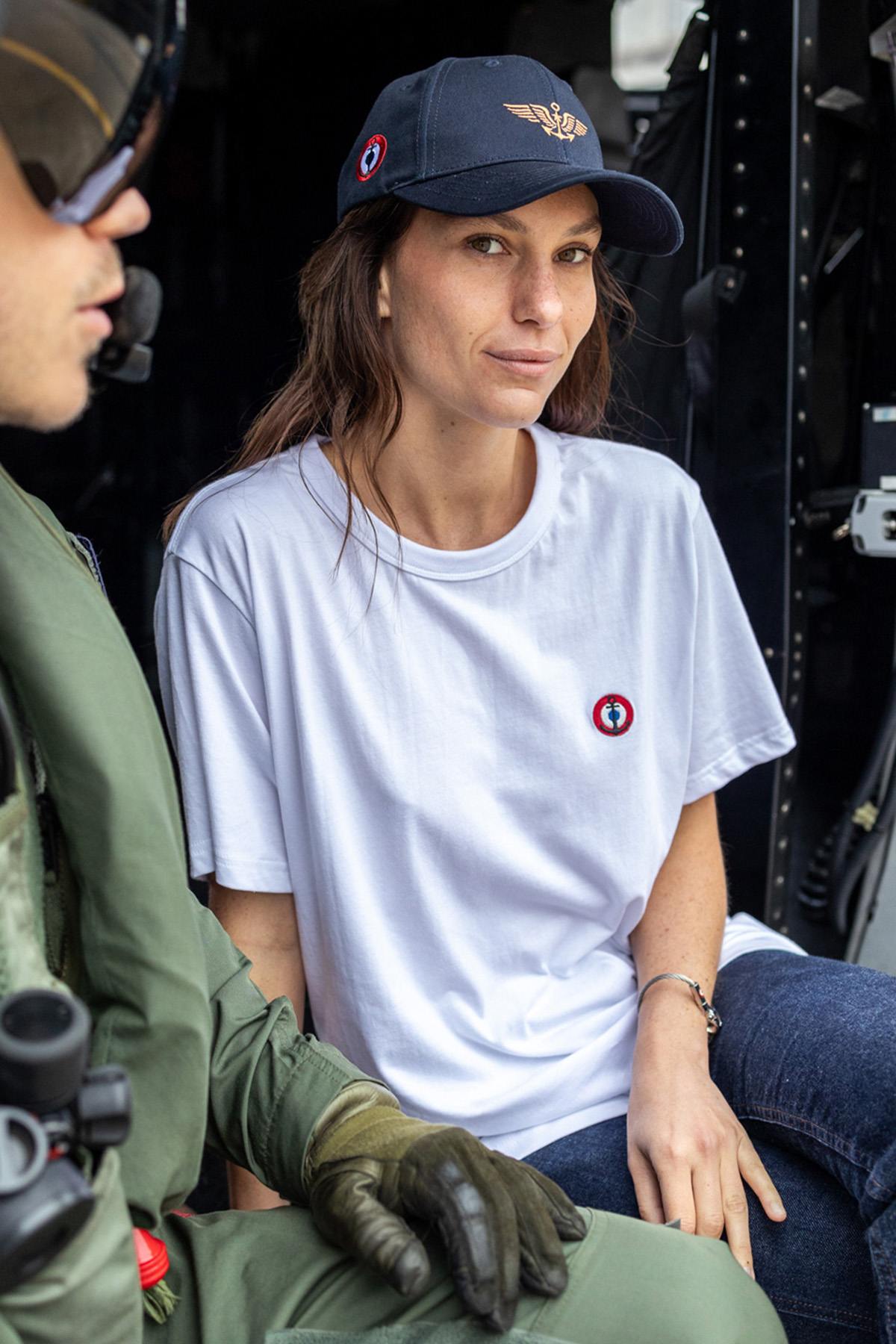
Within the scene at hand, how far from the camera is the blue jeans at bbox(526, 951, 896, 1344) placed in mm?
1394

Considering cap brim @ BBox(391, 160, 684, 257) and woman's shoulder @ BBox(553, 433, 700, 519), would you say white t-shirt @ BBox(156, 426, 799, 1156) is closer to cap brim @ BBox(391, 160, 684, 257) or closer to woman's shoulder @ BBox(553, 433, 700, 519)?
woman's shoulder @ BBox(553, 433, 700, 519)

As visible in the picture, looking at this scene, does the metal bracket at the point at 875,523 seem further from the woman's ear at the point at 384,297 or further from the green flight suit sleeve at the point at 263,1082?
the green flight suit sleeve at the point at 263,1082

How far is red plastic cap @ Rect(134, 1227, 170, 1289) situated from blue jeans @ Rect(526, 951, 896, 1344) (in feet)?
1.79

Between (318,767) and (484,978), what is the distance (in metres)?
0.31

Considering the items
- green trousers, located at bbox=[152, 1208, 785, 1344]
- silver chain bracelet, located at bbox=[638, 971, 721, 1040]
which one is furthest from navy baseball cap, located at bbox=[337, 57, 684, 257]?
green trousers, located at bbox=[152, 1208, 785, 1344]

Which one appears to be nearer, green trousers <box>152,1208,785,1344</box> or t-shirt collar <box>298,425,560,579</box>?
green trousers <box>152,1208,785,1344</box>

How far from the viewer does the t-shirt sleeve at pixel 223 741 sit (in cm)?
155

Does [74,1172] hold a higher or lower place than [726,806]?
higher

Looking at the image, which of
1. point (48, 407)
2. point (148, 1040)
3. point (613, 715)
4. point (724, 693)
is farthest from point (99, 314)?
point (724, 693)

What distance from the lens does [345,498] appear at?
165 centimetres

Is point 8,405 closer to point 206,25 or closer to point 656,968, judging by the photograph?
point 656,968

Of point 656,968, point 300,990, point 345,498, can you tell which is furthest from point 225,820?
→ point 656,968

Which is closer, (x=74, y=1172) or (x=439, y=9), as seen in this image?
(x=74, y=1172)

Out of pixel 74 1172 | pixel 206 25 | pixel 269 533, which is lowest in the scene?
pixel 74 1172
